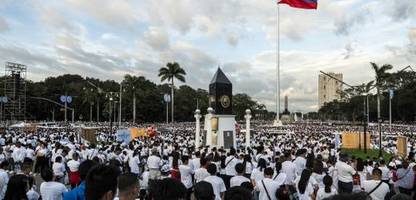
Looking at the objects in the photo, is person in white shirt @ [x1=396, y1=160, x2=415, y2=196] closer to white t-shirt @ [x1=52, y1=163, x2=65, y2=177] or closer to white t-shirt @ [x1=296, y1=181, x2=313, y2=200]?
white t-shirt @ [x1=296, y1=181, x2=313, y2=200]

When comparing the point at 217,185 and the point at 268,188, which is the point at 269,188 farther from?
the point at 217,185

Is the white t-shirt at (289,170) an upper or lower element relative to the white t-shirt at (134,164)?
upper

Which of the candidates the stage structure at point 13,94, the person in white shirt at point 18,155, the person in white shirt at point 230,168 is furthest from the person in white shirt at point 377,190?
the stage structure at point 13,94

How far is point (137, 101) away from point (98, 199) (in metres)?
102

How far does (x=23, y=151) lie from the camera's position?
18.0 metres

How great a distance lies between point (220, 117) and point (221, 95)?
1690 mm

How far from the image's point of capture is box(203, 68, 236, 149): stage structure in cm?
3144

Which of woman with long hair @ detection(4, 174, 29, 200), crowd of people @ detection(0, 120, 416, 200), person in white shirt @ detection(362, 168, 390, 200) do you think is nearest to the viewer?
crowd of people @ detection(0, 120, 416, 200)

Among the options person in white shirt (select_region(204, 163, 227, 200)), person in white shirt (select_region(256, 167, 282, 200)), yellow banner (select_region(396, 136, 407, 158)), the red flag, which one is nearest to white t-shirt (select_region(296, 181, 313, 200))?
person in white shirt (select_region(256, 167, 282, 200))

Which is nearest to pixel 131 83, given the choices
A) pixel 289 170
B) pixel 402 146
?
pixel 402 146

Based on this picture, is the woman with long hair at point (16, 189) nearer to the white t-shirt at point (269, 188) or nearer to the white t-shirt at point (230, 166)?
the white t-shirt at point (269, 188)

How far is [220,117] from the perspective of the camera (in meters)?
31.9

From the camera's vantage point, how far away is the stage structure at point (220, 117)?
31438 mm

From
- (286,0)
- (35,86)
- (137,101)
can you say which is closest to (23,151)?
(286,0)
